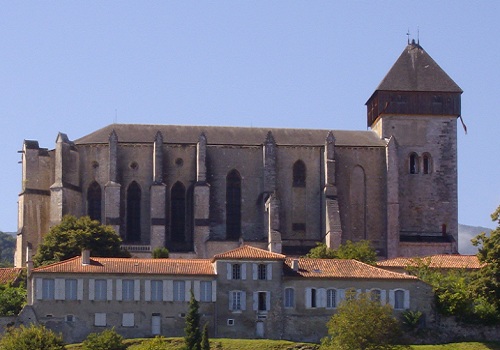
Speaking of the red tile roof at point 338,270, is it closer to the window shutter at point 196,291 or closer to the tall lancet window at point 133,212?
the window shutter at point 196,291

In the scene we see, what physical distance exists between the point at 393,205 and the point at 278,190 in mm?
8256

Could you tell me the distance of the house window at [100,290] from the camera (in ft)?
243

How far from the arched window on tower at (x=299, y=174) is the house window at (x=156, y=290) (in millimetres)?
28966

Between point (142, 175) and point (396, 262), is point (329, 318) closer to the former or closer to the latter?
point (396, 262)

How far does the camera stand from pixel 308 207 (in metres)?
102

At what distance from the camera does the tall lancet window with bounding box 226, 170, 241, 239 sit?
100m

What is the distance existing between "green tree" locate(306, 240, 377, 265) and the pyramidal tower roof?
1707cm

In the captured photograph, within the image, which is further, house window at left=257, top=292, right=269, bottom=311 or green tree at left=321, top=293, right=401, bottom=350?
house window at left=257, top=292, right=269, bottom=311

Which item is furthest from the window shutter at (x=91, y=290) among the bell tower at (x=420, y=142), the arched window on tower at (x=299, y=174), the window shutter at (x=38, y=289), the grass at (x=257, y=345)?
the bell tower at (x=420, y=142)

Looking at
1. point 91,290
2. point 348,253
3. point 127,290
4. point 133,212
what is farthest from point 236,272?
point 133,212

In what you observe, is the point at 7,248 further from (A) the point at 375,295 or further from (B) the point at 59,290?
(A) the point at 375,295

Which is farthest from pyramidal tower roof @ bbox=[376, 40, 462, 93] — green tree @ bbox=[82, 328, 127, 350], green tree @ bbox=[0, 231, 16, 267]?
green tree @ bbox=[0, 231, 16, 267]

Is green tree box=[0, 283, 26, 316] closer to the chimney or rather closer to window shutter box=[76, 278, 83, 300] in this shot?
window shutter box=[76, 278, 83, 300]

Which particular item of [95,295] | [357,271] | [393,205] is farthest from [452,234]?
[95,295]
